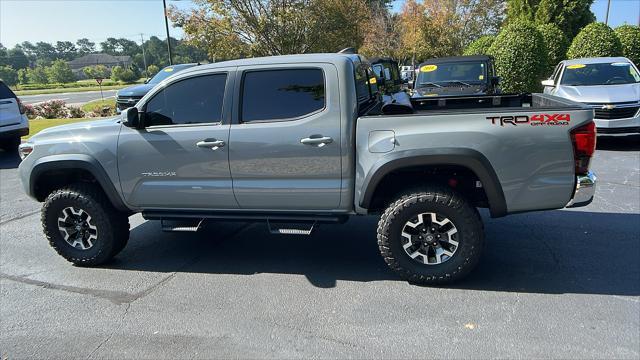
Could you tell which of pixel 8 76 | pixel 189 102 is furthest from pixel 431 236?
pixel 8 76

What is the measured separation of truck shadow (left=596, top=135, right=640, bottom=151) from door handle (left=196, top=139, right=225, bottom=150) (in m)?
8.18

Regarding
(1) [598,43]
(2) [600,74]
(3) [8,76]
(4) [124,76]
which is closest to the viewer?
(2) [600,74]

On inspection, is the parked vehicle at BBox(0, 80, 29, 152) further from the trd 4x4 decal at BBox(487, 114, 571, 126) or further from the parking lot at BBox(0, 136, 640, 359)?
the trd 4x4 decal at BBox(487, 114, 571, 126)

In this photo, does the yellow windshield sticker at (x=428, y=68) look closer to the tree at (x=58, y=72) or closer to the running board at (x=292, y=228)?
the running board at (x=292, y=228)

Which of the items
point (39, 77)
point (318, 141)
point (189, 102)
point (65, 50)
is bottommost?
point (318, 141)

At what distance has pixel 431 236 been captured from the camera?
3865 mm

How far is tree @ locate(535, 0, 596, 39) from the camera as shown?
19.6 meters

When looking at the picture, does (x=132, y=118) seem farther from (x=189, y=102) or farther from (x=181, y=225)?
(x=181, y=225)

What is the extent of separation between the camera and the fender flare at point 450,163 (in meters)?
3.58

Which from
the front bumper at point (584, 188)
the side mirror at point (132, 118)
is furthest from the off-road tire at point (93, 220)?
the front bumper at point (584, 188)

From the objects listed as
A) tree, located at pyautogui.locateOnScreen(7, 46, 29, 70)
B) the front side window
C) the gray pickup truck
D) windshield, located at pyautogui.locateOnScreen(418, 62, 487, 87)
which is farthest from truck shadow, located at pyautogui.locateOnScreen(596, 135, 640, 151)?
tree, located at pyautogui.locateOnScreen(7, 46, 29, 70)

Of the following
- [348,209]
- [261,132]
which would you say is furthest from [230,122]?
[348,209]

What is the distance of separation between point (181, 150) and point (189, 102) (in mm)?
469

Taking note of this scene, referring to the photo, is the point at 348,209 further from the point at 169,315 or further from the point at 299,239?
the point at 169,315
